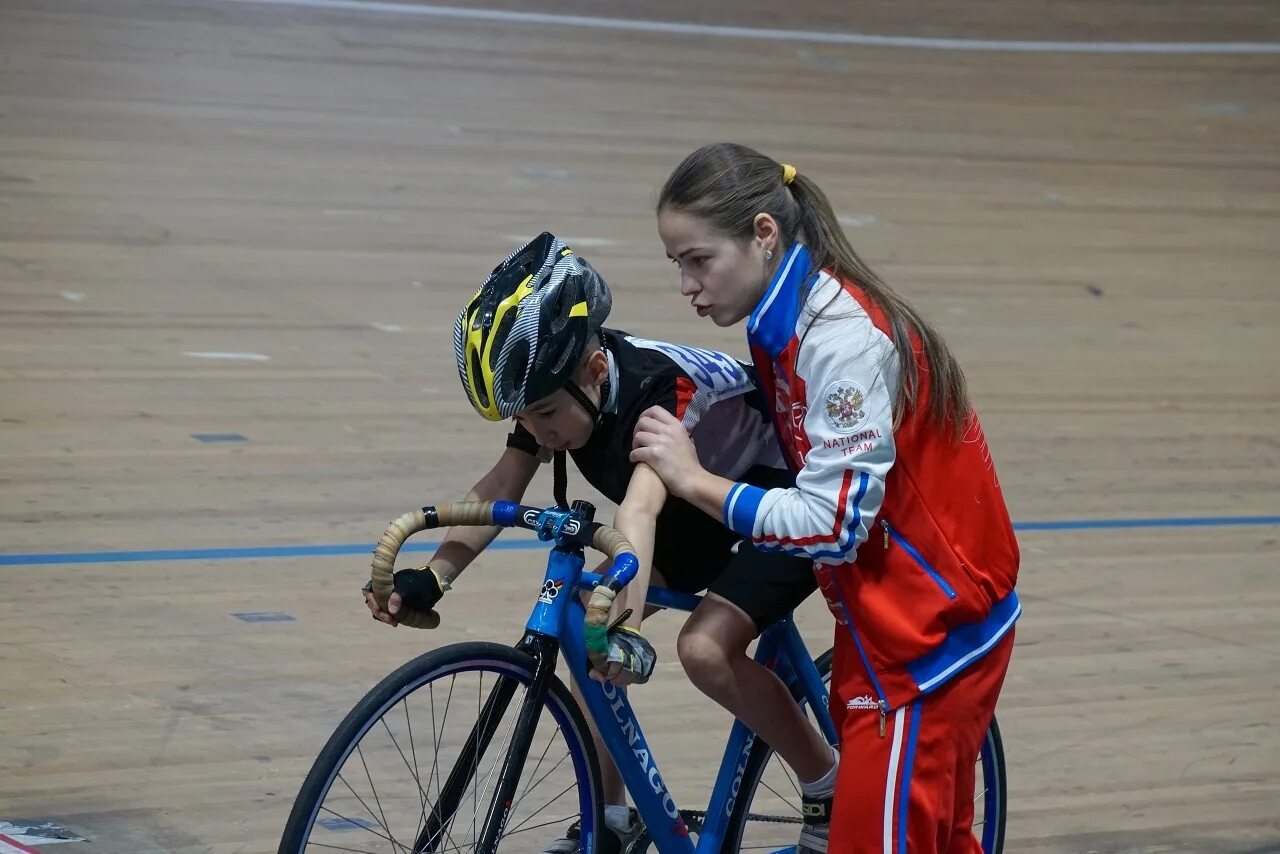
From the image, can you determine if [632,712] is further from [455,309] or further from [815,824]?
[455,309]

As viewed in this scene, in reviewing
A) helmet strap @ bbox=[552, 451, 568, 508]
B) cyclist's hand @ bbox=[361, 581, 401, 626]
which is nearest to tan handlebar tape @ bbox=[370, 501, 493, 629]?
cyclist's hand @ bbox=[361, 581, 401, 626]

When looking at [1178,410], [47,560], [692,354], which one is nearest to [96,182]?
[47,560]

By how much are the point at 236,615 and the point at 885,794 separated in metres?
2.03

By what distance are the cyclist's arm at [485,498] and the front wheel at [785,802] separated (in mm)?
490

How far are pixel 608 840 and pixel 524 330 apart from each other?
2.39ft

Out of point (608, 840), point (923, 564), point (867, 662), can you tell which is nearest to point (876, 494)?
point (923, 564)

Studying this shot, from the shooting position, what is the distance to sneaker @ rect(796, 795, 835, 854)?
220 cm

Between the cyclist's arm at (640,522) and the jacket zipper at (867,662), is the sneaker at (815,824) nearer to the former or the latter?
the jacket zipper at (867,662)

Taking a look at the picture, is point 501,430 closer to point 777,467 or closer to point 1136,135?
point 777,467

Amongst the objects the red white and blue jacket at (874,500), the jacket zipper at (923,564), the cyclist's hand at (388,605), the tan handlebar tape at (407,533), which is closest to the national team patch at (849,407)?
the red white and blue jacket at (874,500)

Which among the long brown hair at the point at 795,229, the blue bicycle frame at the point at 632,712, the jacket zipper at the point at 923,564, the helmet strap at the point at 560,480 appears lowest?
the blue bicycle frame at the point at 632,712

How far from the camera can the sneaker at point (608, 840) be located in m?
2.07

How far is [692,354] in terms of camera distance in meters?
2.12

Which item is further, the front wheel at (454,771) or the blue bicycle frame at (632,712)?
the blue bicycle frame at (632,712)
